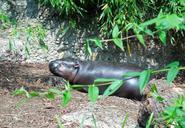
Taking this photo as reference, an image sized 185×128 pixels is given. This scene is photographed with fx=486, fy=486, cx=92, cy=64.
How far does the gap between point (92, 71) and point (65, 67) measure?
0.41m

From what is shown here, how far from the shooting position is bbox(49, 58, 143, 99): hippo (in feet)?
19.2

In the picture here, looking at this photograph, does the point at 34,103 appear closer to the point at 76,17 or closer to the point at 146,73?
the point at 76,17

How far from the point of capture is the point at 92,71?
20.4ft

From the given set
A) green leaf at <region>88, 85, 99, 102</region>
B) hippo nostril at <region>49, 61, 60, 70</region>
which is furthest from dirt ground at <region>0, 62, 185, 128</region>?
green leaf at <region>88, 85, 99, 102</region>

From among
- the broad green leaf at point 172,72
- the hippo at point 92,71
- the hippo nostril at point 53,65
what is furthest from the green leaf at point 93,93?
the hippo nostril at point 53,65

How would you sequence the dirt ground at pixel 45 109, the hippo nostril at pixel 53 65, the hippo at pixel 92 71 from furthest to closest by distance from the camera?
1. the hippo nostril at pixel 53 65
2. the hippo at pixel 92 71
3. the dirt ground at pixel 45 109

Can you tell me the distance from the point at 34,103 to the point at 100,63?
1819 millimetres

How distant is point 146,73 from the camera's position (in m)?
1.01

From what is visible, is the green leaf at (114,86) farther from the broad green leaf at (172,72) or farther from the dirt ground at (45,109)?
the dirt ground at (45,109)

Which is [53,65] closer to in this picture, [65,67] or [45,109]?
[65,67]

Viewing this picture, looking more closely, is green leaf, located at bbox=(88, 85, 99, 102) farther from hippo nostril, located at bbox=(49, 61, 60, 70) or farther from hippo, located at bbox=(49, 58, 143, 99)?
hippo nostril, located at bbox=(49, 61, 60, 70)

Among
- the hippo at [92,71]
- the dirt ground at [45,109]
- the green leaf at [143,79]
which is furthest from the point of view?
the hippo at [92,71]

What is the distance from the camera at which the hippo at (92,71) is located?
5.86 meters

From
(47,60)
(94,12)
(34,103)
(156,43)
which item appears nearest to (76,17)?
(94,12)
